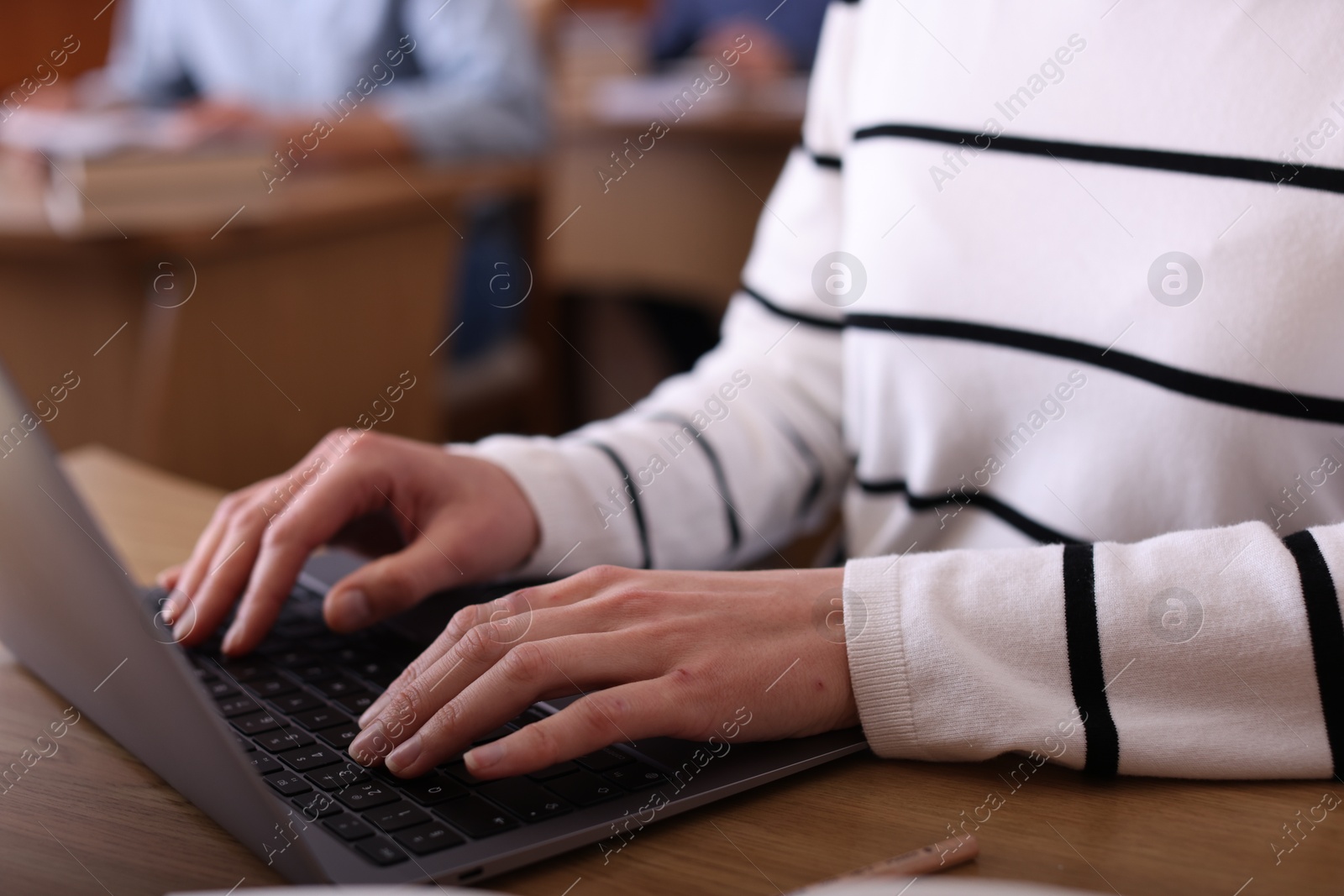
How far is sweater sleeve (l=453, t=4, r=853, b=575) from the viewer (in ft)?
2.00

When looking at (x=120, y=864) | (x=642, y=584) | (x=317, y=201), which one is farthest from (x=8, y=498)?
(x=317, y=201)

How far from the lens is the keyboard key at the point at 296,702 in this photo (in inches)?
17.7

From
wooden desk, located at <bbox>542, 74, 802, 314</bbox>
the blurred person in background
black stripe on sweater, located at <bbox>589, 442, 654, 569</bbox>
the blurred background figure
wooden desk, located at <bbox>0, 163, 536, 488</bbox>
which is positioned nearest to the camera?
black stripe on sweater, located at <bbox>589, 442, 654, 569</bbox>

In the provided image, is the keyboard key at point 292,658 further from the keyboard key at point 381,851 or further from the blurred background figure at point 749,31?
the blurred background figure at point 749,31

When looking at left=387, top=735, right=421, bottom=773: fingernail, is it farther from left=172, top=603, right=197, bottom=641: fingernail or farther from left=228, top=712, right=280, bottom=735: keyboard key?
left=172, top=603, right=197, bottom=641: fingernail

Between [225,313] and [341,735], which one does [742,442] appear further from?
[225,313]

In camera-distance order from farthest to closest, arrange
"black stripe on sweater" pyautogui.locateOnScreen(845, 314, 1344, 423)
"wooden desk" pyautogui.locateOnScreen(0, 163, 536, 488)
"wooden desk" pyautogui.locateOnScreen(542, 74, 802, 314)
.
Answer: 1. "wooden desk" pyautogui.locateOnScreen(542, 74, 802, 314)
2. "wooden desk" pyautogui.locateOnScreen(0, 163, 536, 488)
3. "black stripe on sweater" pyautogui.locateOnScreen(845, 314, 1344, 423)

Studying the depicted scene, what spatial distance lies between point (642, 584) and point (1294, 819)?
242mm

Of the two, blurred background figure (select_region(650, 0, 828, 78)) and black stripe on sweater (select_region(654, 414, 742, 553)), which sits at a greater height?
blurred background figure (select_region(650, 0, 828, 78))

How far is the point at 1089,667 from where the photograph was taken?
1.39 feet

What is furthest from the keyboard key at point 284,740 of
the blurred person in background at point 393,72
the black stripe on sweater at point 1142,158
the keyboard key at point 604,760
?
the blurred person in background at point 393,72

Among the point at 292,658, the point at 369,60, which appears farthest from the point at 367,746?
the point at 369,60

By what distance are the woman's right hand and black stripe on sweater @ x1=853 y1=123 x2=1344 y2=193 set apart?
294 mm
